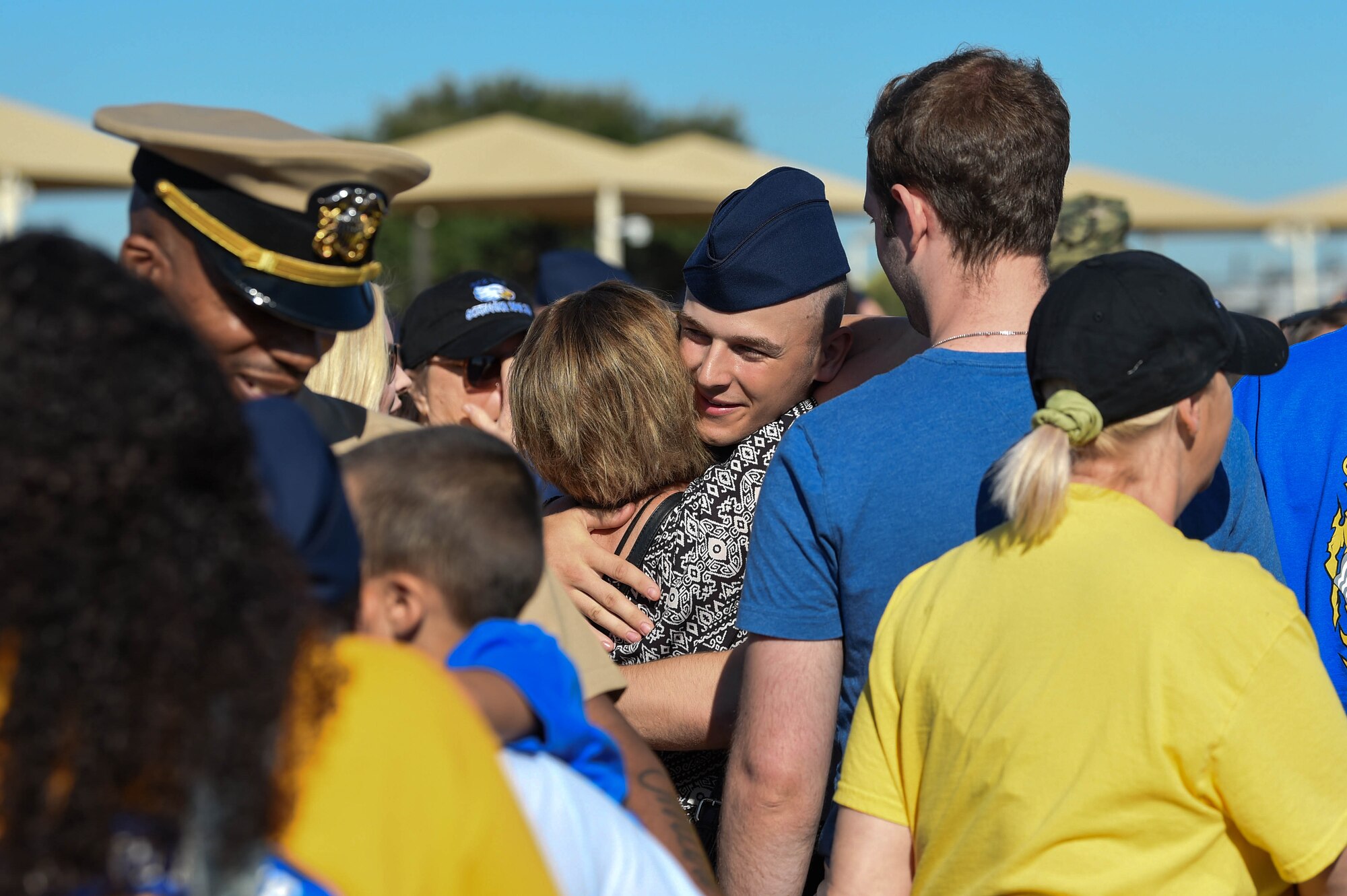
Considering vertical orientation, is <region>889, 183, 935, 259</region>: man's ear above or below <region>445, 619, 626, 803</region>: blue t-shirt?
above

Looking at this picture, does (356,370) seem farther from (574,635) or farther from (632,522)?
(574,635)

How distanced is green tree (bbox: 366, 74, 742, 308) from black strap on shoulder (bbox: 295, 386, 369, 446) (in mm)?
25646

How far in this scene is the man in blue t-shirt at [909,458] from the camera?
2.12 m

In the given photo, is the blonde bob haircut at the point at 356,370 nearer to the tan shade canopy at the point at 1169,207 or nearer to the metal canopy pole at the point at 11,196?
the metal canopy pole at the point at 11,196

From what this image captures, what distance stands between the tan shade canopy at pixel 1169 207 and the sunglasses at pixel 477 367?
42.3 feet

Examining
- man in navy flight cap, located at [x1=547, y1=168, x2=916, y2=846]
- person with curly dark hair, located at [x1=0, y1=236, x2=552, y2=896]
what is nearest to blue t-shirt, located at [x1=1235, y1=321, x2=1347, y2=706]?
man in navy flight cap, located at [x1=547, y1=168, x2=916, y2=846]

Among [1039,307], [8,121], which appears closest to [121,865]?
[1039,307]

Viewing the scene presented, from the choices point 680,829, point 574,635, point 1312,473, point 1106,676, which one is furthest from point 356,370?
point 1312,473

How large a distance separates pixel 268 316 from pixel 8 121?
12.0 meters

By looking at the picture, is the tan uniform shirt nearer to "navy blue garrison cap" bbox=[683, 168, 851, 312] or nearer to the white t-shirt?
the white t-shirt

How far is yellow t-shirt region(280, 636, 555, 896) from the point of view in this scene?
111cm

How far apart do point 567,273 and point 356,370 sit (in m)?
3.15

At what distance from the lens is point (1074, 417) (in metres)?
1.76

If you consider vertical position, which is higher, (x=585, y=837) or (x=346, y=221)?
(x=346, y=221)
